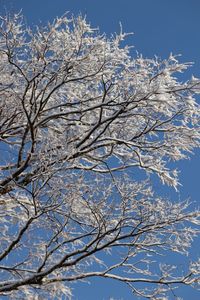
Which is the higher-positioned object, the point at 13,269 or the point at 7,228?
Answer: the point at 7,228

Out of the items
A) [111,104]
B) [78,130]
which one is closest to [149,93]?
[111,104]

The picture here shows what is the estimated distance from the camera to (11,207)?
33.2ft

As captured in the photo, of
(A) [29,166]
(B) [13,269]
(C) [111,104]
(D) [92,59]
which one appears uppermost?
(D) [92,59]

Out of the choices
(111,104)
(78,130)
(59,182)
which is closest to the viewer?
(59,182)

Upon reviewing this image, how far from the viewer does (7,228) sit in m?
10.6

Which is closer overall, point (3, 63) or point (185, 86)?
point (185, 86)

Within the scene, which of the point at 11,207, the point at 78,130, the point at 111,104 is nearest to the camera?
the point at 111,104

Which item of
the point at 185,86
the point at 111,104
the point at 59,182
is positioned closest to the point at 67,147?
the point at 59,182

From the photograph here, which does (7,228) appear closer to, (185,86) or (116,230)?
(116,230)

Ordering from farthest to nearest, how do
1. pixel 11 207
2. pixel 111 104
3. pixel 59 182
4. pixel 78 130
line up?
1. pixel 11 207
2. pixel 78 130
3. pixel 111 104
4. pixel 59 182

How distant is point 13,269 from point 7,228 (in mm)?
1445

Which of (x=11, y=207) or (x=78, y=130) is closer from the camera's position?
(x=78, y=130)

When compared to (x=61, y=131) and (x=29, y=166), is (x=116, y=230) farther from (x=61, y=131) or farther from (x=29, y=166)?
(x=61, y=131)

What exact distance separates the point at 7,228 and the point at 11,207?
77 cm
